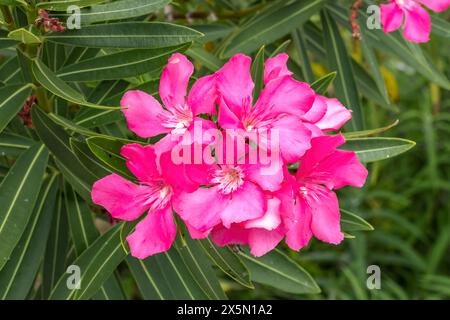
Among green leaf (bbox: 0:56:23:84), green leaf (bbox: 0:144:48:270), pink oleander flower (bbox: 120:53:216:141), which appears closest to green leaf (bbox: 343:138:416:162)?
pink oleander flower (bbox: 120:53:216:141)

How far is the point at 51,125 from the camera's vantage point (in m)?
1.43

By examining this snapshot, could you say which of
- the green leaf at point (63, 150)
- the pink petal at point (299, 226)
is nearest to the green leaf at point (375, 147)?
the pink petal at point (299, 226)

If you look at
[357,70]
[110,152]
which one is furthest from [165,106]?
[357,70]

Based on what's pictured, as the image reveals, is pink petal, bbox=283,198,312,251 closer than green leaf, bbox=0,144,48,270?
Yes

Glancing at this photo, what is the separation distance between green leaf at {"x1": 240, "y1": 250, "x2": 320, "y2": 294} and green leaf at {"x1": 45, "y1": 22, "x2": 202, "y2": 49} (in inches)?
22.4

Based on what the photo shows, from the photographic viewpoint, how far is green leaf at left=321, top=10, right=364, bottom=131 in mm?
1803

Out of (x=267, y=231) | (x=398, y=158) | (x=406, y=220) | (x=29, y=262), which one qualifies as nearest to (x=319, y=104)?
(x=267, y=231)

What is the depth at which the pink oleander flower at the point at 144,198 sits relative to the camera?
1133 millimetres

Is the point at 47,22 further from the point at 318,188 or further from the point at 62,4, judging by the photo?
the point at 318,188

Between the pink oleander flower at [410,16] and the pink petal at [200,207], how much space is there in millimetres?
680

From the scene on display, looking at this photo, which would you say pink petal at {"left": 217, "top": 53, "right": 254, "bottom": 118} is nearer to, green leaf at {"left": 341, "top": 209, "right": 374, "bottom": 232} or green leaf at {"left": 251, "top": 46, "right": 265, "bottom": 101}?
green leaf at {"left": 251, "top": 46, "right": 265, "bottom": 101}

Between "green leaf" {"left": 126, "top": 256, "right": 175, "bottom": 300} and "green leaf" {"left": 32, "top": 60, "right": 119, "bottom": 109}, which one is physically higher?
"green leaf" {"left": 32, "top": 60, "right": 119, "bottom": 109}

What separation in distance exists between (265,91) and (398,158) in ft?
8.37
